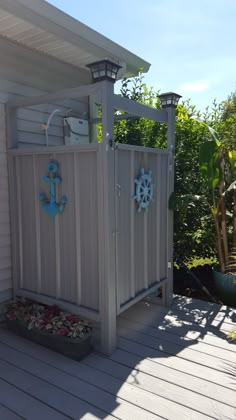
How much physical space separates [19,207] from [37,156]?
1.82 ft

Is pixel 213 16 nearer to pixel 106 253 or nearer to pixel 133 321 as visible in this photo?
pixel 106 253

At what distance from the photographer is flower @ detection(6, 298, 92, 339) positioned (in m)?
2.51

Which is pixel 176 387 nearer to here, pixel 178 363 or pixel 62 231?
pixel 178 363

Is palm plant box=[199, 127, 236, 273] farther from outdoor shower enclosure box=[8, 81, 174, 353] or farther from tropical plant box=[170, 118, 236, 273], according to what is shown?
outdoor shower enclosure box=[8, 81, 174, 353]

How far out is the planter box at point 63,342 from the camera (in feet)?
7.97

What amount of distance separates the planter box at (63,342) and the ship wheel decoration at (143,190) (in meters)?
1.20

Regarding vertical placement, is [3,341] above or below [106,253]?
below

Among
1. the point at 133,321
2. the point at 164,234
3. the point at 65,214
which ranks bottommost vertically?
the point at 133,321

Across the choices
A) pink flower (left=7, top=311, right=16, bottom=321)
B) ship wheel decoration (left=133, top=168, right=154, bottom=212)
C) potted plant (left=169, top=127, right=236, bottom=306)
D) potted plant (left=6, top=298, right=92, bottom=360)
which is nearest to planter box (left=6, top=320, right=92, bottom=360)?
potted plant (left=6, top=298, right=92, bottom=360)

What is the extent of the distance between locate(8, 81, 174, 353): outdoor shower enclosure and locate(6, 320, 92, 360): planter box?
0.16 meters

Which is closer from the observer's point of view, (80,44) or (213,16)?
(80,44)

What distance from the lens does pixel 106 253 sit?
245 centimetres

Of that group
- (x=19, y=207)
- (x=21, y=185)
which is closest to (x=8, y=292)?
(x=19, y=207)

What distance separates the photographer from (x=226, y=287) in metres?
3.63
